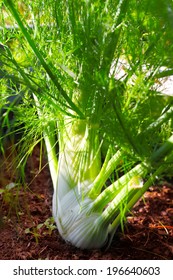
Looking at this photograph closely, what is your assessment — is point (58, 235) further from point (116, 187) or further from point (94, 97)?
point (94, 97)

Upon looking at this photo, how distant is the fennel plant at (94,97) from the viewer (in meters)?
0.81

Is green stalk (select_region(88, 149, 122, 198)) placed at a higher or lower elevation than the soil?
higher

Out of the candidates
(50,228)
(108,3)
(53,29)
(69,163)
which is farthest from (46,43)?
(50,228)

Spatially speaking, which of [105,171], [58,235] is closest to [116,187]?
[105,171]

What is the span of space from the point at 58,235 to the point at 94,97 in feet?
1.15

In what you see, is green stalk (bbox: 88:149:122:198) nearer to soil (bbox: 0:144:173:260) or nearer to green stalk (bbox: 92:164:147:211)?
green stalk (bbox: 92:164:147:211)

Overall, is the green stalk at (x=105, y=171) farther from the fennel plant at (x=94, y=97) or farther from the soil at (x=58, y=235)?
the soil at (x=58, y=235)

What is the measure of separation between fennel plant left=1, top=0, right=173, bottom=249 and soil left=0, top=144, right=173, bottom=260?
4 cm

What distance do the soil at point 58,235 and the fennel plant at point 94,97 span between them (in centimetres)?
4

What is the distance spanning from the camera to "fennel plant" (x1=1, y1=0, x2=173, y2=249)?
81 cm

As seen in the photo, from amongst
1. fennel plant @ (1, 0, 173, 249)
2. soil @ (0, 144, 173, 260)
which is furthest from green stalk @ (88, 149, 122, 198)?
soil @ (0, 144, 173, 260)

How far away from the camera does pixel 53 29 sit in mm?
889

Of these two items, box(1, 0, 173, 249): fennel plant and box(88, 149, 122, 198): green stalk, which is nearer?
box(1, 0, 173, 249): fennel plant

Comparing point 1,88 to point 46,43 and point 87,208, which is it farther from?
point 87,208
